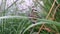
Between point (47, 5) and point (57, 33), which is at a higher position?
point (47, 5)

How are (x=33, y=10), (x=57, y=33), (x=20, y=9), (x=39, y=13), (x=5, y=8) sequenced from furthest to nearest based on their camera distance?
1. (x=20, y=9)
2. (x=5, y=8)
3. (x=33, y=10)
4. (x=39, y=13)
5. (x=57, y=33)

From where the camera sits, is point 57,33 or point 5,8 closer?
point 57,33

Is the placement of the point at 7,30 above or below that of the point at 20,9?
below

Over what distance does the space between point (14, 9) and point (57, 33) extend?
61 cm

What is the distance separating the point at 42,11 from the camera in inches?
39.7

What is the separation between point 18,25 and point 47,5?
0.34 m

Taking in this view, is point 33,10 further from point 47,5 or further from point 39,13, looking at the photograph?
point 47,5

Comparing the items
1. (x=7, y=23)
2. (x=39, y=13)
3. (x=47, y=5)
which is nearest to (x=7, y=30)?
(x=7, y=23)

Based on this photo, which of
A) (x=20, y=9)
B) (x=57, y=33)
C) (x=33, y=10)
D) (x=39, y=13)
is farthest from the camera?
(x=20, y=9)

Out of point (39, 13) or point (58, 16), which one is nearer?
point (58, 16)

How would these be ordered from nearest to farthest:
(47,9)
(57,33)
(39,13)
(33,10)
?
1. (57,33)
2. (47,9)
3. (39,13)
4. (33,10)

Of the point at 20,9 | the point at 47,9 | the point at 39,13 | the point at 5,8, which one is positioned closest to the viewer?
the point at 47,9

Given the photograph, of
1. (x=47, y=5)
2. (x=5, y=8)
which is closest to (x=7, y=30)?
(x=5, y=8)

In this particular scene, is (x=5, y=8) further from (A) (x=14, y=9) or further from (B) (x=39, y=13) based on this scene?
(B) (x=39, y=13)
